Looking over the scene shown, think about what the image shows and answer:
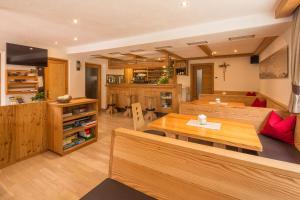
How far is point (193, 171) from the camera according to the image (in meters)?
0.96

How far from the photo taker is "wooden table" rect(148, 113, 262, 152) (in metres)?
1.60

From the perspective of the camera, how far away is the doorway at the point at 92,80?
646 cm

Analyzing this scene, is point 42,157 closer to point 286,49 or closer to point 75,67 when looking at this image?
point 75,67

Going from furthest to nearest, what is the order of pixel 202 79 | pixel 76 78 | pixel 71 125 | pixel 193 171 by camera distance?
pixel 202 79 → pixel 76 78 → pixel 71 125 → pixel 193 171

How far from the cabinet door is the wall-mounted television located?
0.25 meters

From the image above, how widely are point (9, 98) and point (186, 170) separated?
193 inches

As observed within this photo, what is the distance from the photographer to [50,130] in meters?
3.03

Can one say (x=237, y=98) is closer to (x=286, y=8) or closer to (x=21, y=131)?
(x=286, y=8)

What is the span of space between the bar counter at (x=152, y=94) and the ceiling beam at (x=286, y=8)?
339 centimetres

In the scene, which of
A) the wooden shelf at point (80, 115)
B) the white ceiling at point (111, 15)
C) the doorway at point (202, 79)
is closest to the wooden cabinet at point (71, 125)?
the wooden shelf at point (80, 115)

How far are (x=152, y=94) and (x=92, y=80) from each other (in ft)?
8.87

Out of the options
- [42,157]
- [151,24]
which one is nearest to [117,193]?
[42,157]

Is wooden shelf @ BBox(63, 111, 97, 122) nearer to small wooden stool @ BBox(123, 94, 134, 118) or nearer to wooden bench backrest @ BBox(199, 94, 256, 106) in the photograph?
small wooden stool @ BBox(123, 94, 134, 118)

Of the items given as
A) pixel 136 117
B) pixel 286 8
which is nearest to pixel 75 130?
A: pixel 136 117
